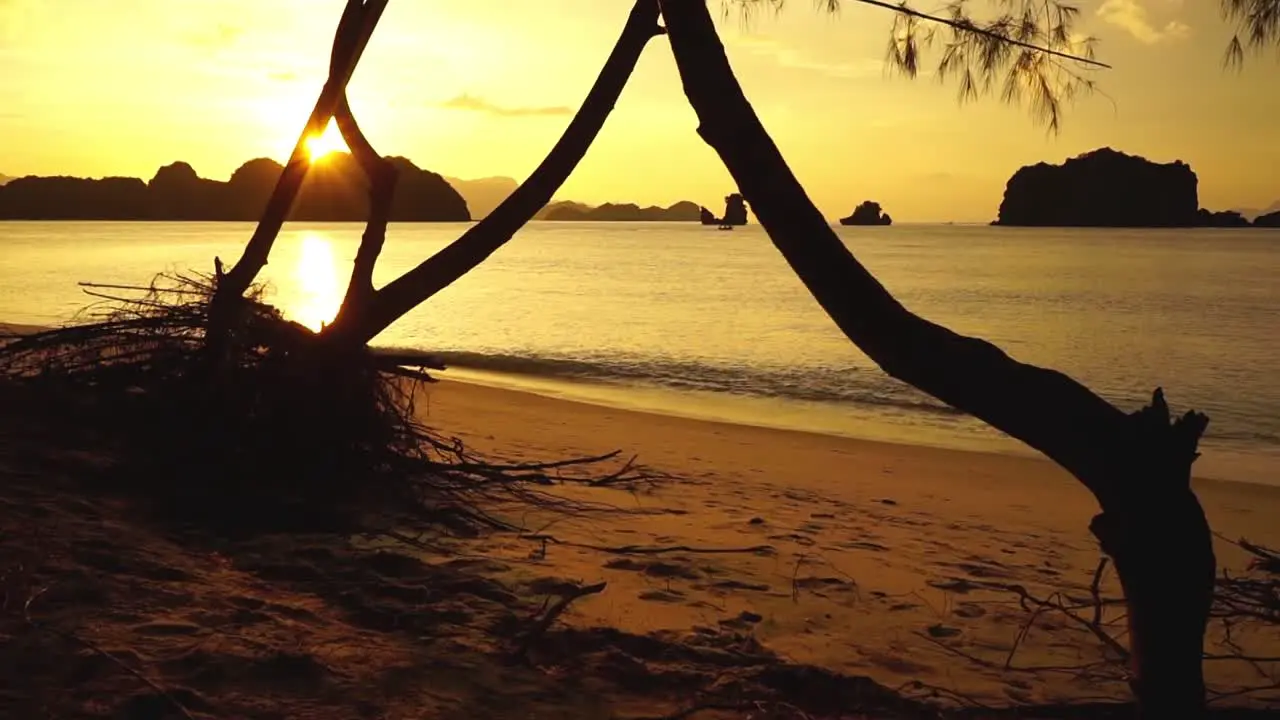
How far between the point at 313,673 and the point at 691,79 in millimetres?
2154

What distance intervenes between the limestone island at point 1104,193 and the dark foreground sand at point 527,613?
144923mm

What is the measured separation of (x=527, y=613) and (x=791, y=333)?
22.1 metres

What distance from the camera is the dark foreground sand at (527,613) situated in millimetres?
2982

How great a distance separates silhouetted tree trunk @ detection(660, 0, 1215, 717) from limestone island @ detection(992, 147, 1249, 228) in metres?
148

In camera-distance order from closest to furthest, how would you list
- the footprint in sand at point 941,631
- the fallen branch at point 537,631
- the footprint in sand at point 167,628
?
1. the footprint in sand at point 167,628
2. the fallen branch at point 537,631
3. the footprint in sand at point 941,631

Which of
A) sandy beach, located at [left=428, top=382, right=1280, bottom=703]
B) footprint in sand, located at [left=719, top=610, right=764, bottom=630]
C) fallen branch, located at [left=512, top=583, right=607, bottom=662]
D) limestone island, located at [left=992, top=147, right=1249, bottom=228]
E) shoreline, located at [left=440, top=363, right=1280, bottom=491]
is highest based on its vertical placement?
limestone island, located at [left=992, top=147, right=1249, bottom=228]

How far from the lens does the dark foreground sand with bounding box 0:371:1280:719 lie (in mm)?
2982

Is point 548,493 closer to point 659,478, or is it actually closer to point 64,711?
point 659,478

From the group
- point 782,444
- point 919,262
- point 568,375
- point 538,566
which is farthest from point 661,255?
point 538,566

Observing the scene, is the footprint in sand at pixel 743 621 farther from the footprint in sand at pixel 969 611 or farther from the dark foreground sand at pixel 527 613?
the footprint in sand at pixel 969 611

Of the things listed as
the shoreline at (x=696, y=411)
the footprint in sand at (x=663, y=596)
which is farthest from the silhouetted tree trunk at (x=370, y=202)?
the shoreline at (x=696, y=411)

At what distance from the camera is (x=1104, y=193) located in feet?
Result: 464

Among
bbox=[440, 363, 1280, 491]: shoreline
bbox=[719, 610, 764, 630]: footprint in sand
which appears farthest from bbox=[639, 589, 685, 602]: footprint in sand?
bbox=[440, 363, 1280, 491]: shoreline

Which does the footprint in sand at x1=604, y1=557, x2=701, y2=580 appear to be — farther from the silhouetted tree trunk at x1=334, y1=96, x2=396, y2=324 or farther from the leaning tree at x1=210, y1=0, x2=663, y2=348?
the silhouetted tree trunk at x1=334, y1=96, x2=396, y2=324
